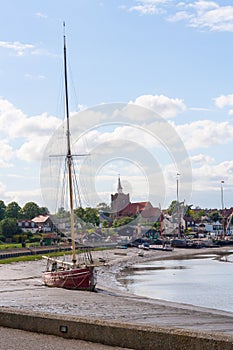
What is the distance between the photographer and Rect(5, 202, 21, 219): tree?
189m

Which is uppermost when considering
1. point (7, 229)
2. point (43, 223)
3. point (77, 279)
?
point (43, 223)

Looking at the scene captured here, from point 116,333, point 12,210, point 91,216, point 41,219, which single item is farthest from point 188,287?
point 12,210

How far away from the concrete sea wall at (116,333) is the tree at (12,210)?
578ft

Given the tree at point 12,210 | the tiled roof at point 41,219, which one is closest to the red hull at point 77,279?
the tree at point 12,210

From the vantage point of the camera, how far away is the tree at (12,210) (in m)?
189

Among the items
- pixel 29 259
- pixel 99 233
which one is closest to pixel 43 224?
pixel 99 233

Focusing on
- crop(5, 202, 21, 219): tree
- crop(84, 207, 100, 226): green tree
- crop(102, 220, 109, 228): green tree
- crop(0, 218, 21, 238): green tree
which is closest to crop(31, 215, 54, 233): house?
crop(5, 202, 21, 219): tree

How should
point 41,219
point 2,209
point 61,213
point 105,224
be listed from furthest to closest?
point 41,219, point 2,209, point 105,224, point 61,213

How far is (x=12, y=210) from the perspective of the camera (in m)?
192

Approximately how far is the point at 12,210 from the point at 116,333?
184 meters

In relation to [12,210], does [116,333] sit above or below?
below

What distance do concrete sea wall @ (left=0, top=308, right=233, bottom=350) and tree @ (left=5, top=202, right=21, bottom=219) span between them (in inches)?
6933

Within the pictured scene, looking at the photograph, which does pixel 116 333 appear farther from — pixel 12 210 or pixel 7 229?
pixel 12 210

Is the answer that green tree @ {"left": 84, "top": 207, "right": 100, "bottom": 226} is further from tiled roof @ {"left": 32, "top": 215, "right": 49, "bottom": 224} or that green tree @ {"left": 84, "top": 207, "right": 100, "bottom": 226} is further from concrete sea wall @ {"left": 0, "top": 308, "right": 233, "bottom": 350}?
concrete sea wall @ {"left": 0, "top": 308, "right": 233, "bottom": 350}
